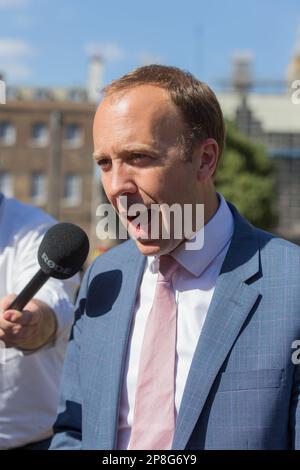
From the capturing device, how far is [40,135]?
1576 inches

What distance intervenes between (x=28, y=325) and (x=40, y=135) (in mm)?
38397

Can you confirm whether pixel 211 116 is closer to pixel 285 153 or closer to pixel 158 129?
pixel 158 129

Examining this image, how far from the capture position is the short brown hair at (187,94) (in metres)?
2.13

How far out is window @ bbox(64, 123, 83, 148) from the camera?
39531mm

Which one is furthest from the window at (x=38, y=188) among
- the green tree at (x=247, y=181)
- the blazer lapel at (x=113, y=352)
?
the blazer lapel at (x=113, y=352)

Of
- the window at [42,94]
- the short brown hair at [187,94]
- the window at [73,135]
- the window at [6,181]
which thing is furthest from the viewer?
the window at [42,94]

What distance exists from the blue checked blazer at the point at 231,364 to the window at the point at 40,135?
3821cm

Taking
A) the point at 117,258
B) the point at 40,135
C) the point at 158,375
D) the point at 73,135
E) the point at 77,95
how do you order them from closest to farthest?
the point at 158,375
the point at 117,258
the point at 73,135
the point at 40,135
the point at 77,95

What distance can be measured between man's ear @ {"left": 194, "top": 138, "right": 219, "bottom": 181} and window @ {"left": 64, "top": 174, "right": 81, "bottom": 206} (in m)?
37.3

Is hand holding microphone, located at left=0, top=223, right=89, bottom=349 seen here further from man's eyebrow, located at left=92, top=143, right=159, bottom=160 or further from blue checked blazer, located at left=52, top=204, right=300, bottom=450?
man's eyebrow, located at left=92, top=143, right=159, bottom=160

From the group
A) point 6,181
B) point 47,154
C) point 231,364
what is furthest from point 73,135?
point 231,364

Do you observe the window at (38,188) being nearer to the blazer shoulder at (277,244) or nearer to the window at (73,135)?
the window at (73,135)

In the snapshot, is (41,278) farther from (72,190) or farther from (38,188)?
(38,188)

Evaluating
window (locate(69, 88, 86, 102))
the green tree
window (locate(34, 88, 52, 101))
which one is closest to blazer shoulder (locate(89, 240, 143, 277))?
the green tree
